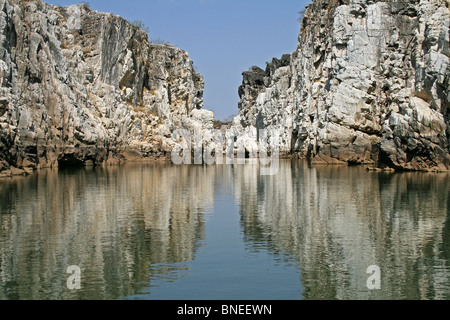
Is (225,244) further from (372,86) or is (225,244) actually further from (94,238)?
(372,86)

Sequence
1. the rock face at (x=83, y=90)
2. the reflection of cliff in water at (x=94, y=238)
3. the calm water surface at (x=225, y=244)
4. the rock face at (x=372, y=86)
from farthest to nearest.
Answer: the rock face at (x=372, y=86), the rock face at (x=83, y=90), the reflection of cliff in water at (x=94, y=238), the calm water surface at (x=225, y=244)

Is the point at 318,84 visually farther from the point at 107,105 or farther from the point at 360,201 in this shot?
the point at 360,201

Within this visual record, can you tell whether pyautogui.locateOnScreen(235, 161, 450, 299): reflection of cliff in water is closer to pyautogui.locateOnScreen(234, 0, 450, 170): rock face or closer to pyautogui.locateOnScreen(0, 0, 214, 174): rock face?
pyautogui.locateOnScreen(234, 0, 450, 170): rock face

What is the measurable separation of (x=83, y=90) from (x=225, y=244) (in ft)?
160

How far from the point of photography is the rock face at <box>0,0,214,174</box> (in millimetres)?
39656

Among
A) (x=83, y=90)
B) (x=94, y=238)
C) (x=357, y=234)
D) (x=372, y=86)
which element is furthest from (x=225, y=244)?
(x=83, y=90)

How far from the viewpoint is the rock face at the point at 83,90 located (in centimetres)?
3966

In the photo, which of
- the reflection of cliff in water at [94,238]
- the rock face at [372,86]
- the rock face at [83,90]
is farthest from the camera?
the rock face at [372,86]

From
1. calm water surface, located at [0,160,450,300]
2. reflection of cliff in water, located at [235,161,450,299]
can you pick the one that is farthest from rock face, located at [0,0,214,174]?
reflection of cliff in water, located at [235,161,450,299]

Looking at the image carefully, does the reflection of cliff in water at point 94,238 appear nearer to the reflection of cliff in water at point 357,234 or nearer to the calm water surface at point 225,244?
the calm water surface at point 225,244

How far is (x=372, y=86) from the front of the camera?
185 ft

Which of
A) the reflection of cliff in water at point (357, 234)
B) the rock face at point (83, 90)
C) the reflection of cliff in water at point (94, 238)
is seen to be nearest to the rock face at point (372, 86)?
the reflection of cliff in water at point (357, 234)

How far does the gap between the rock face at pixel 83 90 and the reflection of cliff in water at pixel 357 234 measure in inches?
818
